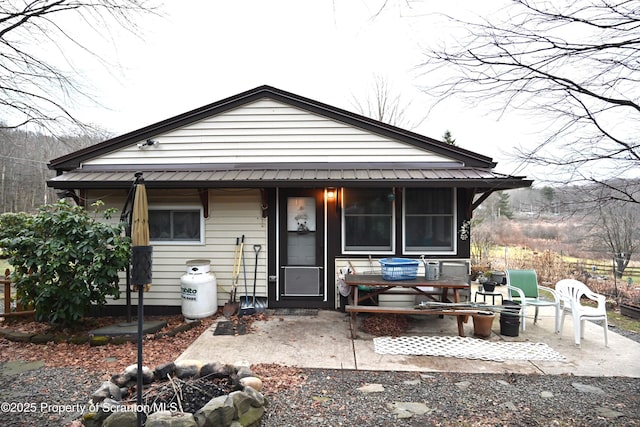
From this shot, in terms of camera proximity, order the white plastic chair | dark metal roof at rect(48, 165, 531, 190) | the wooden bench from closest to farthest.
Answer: the white plastic chair < the wooden bench < dark metal roof at rect(48, 165, 531, 190)

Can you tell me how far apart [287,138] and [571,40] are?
4256 millimetres

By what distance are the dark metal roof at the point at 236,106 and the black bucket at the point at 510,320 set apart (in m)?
2.49

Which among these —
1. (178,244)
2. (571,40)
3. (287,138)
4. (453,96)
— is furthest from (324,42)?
(178,244)

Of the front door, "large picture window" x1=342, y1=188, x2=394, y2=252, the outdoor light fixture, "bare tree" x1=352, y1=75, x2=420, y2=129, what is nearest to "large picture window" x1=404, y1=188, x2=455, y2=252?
"large picture window" x1=342, y1=188, x2=394, y2=252

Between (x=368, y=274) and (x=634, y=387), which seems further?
(x=368, y=274)

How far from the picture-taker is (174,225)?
5.98 metres

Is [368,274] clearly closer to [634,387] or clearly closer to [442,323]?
A: [442,323]

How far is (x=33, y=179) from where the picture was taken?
16203 millimetres

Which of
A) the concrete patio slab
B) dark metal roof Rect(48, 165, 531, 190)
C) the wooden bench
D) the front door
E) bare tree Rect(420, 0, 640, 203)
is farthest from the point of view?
the front door

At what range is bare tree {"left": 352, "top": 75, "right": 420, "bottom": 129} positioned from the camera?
16.6 meters

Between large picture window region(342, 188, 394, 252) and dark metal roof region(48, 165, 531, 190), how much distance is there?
1.46 ft

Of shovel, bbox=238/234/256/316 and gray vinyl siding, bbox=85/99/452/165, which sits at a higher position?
gray vinyl siding, bbox=85/99/452/165

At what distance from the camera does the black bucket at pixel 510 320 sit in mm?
4645

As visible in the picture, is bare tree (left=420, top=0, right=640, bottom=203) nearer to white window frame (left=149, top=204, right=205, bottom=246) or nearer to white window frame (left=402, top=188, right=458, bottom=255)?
white window frame (left=402, top=188, right=458, bottom=255)
